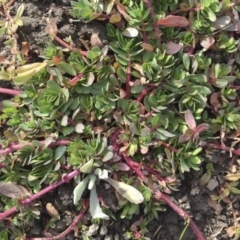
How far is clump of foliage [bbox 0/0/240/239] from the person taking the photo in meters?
1.87

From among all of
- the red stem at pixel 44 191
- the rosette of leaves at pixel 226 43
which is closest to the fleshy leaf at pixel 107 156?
the red stem at pixel 44 191

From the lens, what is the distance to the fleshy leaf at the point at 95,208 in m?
1.84

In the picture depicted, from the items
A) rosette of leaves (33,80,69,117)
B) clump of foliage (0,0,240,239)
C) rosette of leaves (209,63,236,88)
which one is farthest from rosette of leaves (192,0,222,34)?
rosette of leaves (33,80,69,117)

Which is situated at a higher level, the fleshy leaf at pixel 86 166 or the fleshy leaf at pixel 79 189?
the fleshy leaf at pixel 86 166

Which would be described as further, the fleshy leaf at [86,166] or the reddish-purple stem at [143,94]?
the reddish-purple stem at [143,94]

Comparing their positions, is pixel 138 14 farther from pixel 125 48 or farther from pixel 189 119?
pixel 189 119

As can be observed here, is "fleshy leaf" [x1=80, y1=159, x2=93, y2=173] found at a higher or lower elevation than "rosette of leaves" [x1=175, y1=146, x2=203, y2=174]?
higher

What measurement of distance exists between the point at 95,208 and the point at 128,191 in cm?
14

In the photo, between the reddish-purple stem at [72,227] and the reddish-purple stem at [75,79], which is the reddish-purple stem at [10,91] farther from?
the reddish-purple stem at [72,227]

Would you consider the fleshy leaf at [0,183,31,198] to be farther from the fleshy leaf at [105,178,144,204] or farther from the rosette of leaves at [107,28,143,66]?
the rosette of leaves at [107,28,143,66]

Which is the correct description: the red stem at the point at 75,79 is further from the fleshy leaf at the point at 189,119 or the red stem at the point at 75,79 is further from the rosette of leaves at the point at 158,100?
the fleshy leaf at the point at 189,119

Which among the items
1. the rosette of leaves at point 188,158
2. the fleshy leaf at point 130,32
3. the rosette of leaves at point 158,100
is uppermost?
the fleshy leaf at point 130,32

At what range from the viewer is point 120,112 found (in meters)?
1.93

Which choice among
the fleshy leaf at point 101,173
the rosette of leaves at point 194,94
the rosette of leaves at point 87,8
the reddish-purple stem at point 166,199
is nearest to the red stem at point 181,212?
the reddish-purple stem at point 166,199
